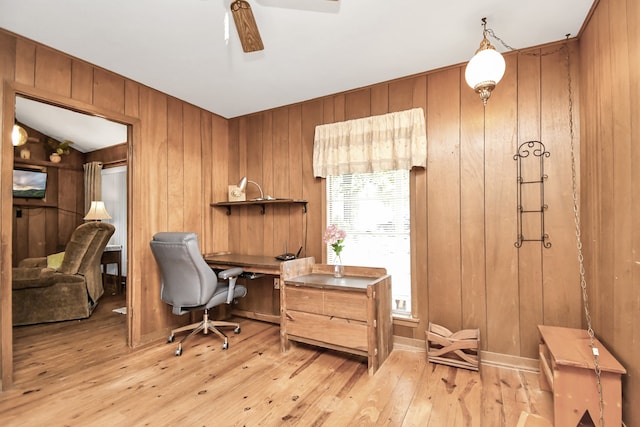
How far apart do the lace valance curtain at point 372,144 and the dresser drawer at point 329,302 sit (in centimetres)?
120

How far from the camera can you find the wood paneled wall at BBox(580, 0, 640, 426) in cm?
141

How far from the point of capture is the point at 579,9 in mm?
1833

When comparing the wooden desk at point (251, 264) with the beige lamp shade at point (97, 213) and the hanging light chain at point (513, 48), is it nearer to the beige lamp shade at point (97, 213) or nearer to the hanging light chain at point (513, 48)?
the hanging light chain at point (513, 48)

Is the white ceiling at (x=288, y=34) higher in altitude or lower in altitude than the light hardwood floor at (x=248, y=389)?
higher

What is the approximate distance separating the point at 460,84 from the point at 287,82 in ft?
5.10

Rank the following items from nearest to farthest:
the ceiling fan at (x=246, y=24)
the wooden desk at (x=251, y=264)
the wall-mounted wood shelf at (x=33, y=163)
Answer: the ceiling fan at (x=246, y=24), the wooden desk at (x=251, y=264), the wall-mounted wood shelf at (x=33, y=163)

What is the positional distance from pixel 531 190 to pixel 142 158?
342 centimetres

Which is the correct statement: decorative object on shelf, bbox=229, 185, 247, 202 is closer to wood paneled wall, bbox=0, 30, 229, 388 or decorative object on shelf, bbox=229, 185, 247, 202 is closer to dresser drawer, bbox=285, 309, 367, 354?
wood paneled wall, bbox=0, 30, 229, 388

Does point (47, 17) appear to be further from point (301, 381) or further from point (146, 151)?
point (301, 381)

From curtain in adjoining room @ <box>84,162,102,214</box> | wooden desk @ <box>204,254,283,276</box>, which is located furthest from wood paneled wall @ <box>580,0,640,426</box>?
curtain in adjoining room @ <box>84,162,102,214</box>

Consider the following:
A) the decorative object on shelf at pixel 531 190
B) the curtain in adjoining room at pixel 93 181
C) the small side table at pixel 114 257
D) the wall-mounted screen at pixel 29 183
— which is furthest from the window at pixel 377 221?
the wall-mounted screen at pixel 29 183

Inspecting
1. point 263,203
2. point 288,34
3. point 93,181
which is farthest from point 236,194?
Answer: point 93,181

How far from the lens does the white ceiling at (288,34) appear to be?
1812 millimetres

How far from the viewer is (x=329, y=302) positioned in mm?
2385
